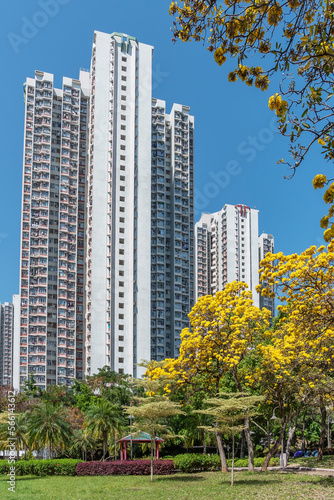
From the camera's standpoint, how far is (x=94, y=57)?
73812 mm

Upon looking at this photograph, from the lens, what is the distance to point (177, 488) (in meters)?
21.6

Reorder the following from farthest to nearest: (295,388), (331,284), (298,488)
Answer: (295,388), (298,488), (331,284)

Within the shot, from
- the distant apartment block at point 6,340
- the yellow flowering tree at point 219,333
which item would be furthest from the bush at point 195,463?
the distant apartment block at point 6,340

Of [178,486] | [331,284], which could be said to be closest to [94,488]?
[178,486]

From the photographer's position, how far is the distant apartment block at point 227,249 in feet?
334

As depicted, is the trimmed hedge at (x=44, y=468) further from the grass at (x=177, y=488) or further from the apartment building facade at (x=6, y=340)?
the apartment building facade at (x=6, y=340)

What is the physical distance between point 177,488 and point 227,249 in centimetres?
8081

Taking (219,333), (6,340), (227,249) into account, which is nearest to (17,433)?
(219,333)

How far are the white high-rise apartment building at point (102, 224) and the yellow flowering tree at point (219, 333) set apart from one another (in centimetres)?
3807

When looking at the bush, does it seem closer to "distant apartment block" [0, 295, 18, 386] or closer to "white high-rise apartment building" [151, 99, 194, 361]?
"white high-rise apartment building" [151, 99, 194, 361]

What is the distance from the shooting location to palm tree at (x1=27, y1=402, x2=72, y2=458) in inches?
1221

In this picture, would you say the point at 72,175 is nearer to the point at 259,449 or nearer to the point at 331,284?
the point at 259,449

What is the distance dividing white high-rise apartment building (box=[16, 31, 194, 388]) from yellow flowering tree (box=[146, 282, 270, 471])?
38.1m

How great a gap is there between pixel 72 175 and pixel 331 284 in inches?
2553
